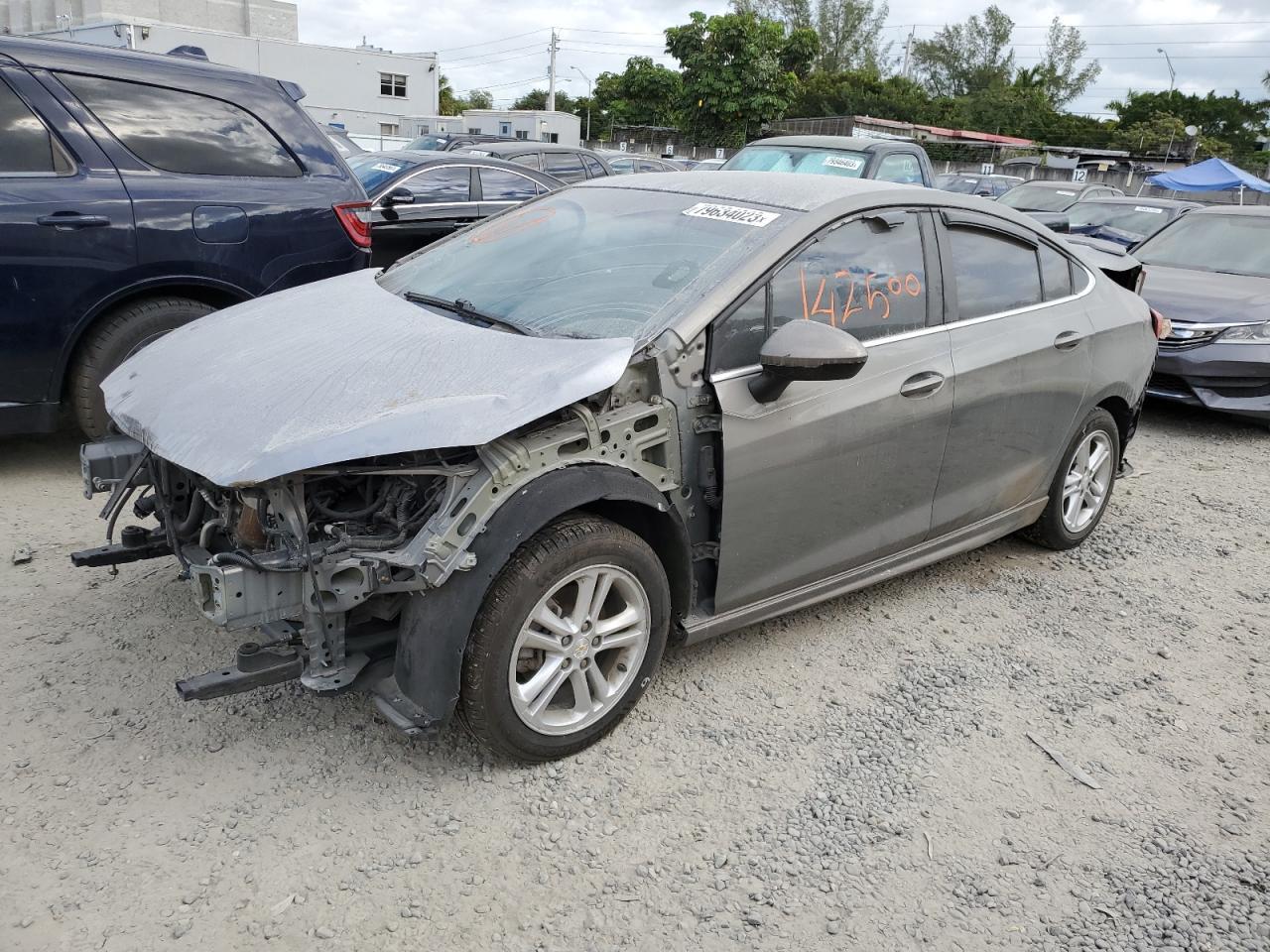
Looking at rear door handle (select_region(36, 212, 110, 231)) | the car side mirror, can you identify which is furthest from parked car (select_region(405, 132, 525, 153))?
the car side mirror

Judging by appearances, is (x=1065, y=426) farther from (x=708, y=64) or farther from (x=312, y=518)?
(x=708, y=64)

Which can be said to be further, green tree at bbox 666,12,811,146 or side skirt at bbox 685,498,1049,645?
green tree at bbox 666,12,811,146

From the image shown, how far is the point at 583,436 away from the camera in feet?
9.62

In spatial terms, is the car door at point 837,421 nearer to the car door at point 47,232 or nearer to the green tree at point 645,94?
the car door at point 47,232

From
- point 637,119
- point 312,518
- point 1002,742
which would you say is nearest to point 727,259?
point 312,518

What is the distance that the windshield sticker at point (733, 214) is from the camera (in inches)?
138

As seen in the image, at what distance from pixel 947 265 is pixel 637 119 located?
53.8 meters

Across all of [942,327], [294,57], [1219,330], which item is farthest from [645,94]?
[942,327]

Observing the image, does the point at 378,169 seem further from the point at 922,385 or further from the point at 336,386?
the point at 336,386

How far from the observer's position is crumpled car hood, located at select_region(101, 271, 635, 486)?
8.64 feet

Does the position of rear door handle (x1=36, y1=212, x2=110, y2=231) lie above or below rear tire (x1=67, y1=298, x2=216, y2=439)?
above

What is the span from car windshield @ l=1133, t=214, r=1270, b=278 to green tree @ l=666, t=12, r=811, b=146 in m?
37.5

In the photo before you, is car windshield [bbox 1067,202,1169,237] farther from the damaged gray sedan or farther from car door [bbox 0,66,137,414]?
car door [bbox 0,66,137,414]

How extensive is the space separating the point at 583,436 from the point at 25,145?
3524 millimetres
